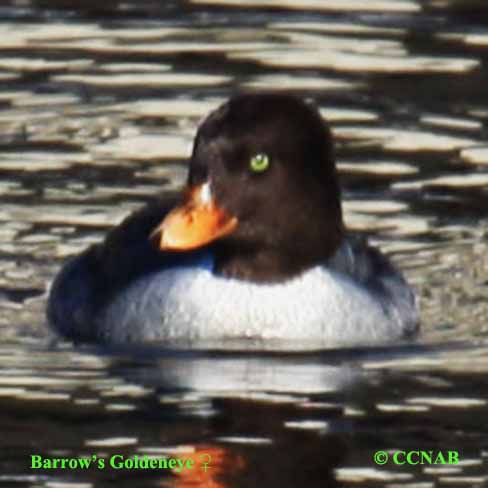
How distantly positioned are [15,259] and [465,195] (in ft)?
8.85

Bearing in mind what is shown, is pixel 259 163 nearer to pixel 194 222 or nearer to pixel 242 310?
pixel 194 222

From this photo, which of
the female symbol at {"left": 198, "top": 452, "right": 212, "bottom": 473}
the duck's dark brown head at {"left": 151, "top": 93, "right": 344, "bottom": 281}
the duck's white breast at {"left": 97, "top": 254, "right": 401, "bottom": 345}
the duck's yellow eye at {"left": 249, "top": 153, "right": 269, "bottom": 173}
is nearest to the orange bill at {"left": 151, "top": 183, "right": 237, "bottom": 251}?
the duck's dark brown head at {"left": 151, "top": 93, "right": 344, "bottom": 281}

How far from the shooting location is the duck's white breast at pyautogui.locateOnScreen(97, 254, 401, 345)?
1585 centimetres

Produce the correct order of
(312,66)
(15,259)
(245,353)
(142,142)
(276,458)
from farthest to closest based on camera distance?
(312,66)
(142,142)
(15,259)
(245,353)
(276,458)

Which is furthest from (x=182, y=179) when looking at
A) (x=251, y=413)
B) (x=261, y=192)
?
(x=251, y=413)

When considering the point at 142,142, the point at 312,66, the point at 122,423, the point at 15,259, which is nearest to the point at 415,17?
the point at 312,66

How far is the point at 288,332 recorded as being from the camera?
15.9m

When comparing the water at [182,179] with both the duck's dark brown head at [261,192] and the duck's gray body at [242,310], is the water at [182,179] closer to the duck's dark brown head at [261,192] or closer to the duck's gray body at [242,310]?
the duck's gray body at [242,310]

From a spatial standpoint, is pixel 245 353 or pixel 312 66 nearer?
pixel 245 353

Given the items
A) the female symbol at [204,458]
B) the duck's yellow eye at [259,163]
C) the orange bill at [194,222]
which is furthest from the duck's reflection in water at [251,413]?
the duck's yellow eye at [259,163]

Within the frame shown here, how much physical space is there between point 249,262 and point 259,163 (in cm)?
61

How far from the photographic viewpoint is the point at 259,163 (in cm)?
1548

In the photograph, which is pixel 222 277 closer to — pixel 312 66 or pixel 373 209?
pixel 373 209

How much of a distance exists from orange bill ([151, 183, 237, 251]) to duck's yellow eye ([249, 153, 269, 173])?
26cm
